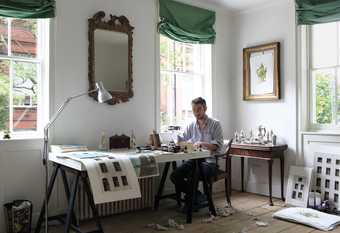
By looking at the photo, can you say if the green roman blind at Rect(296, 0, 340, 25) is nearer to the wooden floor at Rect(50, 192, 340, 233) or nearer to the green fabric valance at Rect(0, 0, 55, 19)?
the wooden floor at Rect(50, 192, 340, 233)

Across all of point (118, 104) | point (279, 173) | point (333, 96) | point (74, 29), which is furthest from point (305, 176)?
point (74, 29)

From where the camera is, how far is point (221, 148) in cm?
425

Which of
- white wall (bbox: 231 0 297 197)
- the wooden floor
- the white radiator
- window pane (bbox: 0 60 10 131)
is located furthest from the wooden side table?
window pane (bbox: 0 60 10 131)

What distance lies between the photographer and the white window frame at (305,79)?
4.72 m

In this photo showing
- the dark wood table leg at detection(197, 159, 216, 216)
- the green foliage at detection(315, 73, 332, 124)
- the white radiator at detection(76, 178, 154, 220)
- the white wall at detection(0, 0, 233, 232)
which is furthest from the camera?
the green foliage at detection(315, 73, 332, 124)

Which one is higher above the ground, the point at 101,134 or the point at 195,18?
the point at 195,18

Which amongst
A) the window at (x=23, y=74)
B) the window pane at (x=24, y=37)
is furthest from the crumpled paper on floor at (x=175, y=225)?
the window pane at (x=24, y=37)

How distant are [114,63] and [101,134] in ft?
2.87

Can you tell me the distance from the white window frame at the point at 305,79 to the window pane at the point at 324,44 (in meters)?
0.07

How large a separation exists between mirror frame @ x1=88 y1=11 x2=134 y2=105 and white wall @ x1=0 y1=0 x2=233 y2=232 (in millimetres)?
57

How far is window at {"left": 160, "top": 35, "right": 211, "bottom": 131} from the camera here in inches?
192

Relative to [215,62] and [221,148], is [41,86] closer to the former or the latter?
[221,148]

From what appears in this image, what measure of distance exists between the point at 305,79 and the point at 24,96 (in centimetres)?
360

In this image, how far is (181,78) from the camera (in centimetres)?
514
